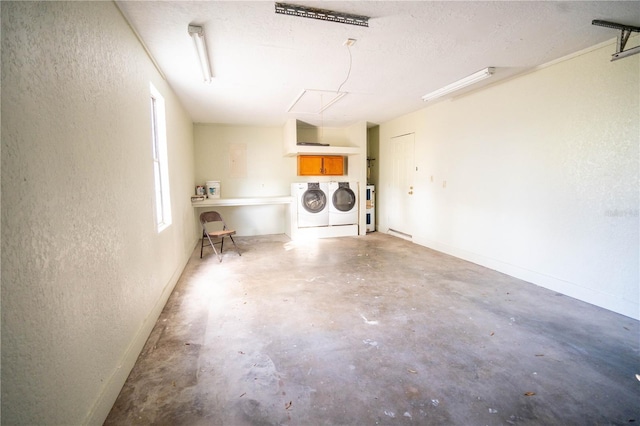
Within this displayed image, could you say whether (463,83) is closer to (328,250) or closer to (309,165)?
(328,250)

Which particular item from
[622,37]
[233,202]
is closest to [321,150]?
[233,202]

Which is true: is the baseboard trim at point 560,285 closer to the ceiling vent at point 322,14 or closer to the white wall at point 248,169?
the ceiling vent at point 322,14

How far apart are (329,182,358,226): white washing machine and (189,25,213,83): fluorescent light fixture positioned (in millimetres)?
3511

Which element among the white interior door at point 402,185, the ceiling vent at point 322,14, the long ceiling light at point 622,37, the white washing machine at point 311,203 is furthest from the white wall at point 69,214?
the white interior door at point 402,185

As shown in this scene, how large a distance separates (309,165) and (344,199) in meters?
1.13

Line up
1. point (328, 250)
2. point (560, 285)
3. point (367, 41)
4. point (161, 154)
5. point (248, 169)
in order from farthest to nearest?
point (248, 169) < point (328, 250) < point (161, 154) < point (560, 285) < point (367, 41)

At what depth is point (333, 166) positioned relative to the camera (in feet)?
22.8

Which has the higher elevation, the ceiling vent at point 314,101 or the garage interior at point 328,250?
the ceiling vent at point 314,101

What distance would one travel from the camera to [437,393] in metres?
1.80

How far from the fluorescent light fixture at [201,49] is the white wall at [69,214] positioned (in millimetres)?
504

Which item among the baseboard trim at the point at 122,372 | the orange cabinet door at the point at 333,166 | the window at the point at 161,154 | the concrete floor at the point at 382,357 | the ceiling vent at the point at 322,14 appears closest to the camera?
the baseboard trim at the point at 122,372

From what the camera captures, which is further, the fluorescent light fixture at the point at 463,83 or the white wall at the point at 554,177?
the fluorescent light fixture at the point at 463,83

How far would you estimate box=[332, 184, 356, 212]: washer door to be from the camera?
654 cm

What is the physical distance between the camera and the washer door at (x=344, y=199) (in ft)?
21.4
